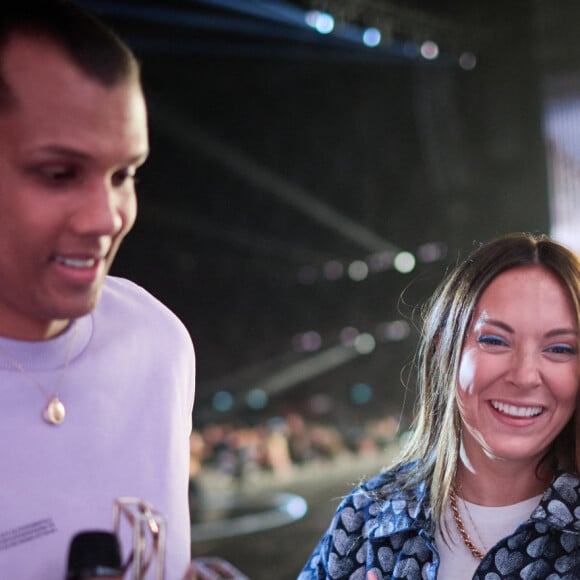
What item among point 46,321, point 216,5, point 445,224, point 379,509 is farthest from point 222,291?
point 46,321

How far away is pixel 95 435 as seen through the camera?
0.77 metres

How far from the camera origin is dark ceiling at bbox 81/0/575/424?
4156 millimetres

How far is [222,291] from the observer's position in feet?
17.7

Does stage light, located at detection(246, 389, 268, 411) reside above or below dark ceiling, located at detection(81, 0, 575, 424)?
below

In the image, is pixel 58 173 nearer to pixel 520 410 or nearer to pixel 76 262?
pixel 76 262

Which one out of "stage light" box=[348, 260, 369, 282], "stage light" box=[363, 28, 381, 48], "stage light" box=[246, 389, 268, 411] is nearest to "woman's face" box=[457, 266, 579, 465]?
"stage light" box=[363, 28, 381, 48]

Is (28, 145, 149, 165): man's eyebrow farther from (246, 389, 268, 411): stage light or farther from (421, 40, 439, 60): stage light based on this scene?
(246, 389, 268, 411): stage light

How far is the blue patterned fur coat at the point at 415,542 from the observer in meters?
1.14

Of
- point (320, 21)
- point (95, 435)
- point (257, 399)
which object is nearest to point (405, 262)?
point (320, 21)

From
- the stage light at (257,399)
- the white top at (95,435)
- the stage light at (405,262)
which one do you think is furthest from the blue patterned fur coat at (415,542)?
the stage light at (257,399)

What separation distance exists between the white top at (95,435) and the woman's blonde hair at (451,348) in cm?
50

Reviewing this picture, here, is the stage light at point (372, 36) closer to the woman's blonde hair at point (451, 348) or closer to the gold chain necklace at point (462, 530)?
the woman's blonde hair at point (451, 348)

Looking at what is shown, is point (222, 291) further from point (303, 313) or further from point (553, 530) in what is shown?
point (553, 530)

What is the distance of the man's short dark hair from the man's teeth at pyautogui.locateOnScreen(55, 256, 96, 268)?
0.43 ft
